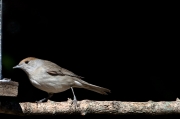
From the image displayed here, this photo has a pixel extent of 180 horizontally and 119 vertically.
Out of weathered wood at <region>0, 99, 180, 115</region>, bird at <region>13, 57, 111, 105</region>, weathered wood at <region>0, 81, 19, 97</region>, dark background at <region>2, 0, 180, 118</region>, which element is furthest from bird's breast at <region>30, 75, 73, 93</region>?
weathered wood at <region>0, 81, 19, 97</region>

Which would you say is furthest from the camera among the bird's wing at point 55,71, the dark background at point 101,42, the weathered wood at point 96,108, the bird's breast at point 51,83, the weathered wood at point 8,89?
the dark background at point 101,42

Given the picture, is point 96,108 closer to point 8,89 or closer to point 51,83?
point 8,89

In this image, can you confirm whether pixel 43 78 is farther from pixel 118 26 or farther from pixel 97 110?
pixel 118 26

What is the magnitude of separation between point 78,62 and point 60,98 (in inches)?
23.5

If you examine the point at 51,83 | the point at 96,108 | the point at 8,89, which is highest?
the point at 8,89

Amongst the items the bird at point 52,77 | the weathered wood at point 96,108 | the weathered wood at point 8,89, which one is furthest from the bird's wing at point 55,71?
the weathered wood at point 8,89

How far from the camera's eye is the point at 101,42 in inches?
328

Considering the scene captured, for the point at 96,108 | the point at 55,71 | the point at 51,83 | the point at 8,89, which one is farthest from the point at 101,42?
the point at 8,89

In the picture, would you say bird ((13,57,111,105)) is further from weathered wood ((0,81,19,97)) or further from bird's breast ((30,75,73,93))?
weathered wood ((0,81,19,97))

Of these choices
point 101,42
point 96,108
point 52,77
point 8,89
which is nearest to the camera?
point 8,89

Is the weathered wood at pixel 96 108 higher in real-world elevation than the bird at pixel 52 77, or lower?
lower

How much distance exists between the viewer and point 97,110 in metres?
5.26

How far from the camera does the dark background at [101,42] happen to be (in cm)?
787

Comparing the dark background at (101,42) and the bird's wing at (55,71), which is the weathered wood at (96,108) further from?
the dark background at (101,42)
